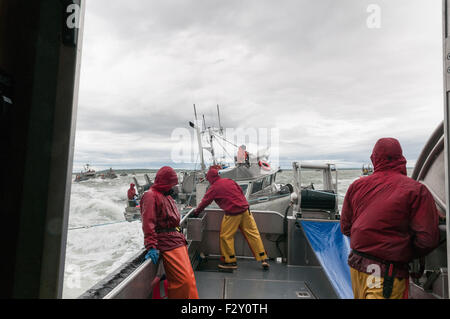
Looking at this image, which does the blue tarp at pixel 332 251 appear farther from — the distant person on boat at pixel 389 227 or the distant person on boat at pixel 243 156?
the distant person on boat at pixel 243 156

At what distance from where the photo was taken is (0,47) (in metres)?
0.87

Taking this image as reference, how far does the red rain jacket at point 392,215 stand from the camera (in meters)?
1.42

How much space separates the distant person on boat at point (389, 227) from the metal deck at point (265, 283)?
113cm

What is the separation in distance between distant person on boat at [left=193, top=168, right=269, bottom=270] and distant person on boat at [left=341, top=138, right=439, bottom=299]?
1802mm

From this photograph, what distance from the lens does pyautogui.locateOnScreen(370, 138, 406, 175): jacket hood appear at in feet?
5.43

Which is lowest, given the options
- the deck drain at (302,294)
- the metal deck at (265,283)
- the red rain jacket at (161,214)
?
the metal deck at (265,283)

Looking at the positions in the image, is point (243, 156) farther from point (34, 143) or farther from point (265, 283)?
point (34, 143)

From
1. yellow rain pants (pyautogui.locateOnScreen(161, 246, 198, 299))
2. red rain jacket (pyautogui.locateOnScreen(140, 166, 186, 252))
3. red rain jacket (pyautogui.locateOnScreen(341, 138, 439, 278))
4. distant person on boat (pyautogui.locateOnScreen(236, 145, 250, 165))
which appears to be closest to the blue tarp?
red rain jacket (pyautogui.locateOnScreen(341, 138, 439, 278))

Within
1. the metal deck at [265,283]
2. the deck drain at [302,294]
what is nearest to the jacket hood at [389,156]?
the metal deck at [265,283]

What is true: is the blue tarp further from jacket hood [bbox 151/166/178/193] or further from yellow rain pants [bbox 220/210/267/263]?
jacket hood [bbox 151/166/178/193]

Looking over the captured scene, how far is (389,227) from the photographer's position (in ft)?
4.95

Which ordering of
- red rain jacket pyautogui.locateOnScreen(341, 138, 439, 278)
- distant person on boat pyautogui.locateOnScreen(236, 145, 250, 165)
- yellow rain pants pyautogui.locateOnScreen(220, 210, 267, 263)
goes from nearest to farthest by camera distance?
red rain jacket pyautogui.locateOnScreen(341, 138, 439, 278), yellow rain pants pyautogui.locateOnScreen(220, 210, 267, 263), distant person on boat pyautogui.locateOnScreen(236, 145, 250, 165)

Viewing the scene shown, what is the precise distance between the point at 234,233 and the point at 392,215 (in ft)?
7.49
